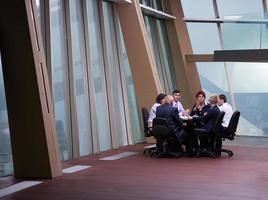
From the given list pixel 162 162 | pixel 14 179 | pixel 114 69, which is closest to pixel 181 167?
pixel 162 162

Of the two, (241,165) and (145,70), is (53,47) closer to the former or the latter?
(145,70)

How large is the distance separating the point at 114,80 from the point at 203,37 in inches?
198

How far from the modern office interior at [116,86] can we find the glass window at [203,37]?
0.11 ft

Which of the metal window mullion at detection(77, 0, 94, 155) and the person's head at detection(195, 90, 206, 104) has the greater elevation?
the metal window mullion at detection(77, 0, 94, 155)

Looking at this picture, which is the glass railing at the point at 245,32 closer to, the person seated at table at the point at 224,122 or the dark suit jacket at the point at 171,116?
the person seated at table at the point at 224,122

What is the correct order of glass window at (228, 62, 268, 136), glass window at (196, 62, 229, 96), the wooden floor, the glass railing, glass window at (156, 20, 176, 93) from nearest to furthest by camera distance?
the wooden floor < the glass railing < glass window at (156, 20, 176, 93) < glass window at (228, 62, 268, 136) < glass window at (196, 62, 229, 96)

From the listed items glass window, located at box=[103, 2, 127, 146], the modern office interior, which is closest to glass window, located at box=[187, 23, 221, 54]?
the modern office interior

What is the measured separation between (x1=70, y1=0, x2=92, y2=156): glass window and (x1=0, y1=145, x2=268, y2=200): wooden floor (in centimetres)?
86

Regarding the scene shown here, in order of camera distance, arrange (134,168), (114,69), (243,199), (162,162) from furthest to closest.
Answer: (114,69), (162,162), (134,168), (243,199)

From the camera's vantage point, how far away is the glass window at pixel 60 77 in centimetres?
771

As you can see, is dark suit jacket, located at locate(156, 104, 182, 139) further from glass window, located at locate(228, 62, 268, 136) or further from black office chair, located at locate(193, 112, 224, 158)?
glass window, located at locate(228, 62, 268, 136)

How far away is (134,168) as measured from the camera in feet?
21.7

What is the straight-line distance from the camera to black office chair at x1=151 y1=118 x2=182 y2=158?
25.1 feet

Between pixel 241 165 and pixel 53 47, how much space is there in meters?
4.05
